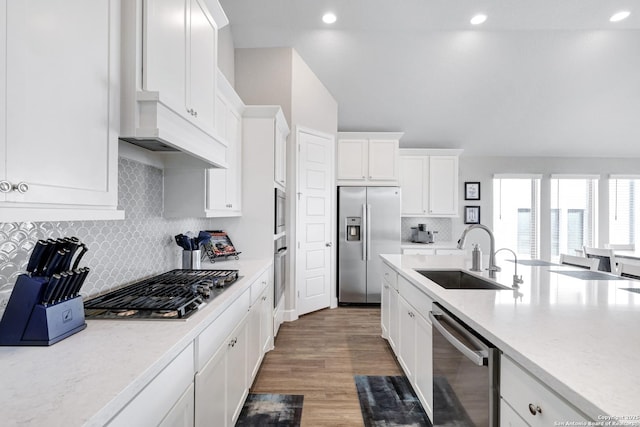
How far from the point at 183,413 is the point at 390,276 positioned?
2.04 m

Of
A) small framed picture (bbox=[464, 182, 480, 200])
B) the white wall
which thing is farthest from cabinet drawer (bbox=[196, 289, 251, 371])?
small framed picture (bbox=[464, 182, 480, 200])

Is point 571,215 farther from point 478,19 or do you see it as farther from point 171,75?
point 171,75

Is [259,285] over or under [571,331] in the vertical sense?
under

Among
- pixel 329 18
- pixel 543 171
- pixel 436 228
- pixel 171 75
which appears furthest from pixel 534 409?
pixel 543 171

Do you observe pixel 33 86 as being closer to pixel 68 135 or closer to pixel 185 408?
pixel 68 135

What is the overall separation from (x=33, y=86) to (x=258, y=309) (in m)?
1.89

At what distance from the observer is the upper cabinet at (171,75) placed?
120cm

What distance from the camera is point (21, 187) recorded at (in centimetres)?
78

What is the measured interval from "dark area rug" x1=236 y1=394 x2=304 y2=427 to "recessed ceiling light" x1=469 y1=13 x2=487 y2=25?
411cm

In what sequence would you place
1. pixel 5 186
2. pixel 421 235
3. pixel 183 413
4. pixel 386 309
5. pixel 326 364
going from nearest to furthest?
pixel 5 186 → pixel 183 413 → pixel 326 364 → pixel 386 309 → pixel 421 235

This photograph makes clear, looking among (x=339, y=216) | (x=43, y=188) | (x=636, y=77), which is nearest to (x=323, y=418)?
(x=43, y=188)

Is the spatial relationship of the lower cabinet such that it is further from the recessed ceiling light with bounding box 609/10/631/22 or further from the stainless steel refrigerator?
the recessed ceiling light with bounding box 609/10/631/22

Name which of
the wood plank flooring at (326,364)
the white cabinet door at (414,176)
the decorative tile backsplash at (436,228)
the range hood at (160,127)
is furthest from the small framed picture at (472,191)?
the range hood at (160,127)

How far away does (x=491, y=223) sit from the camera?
5.69 meters
